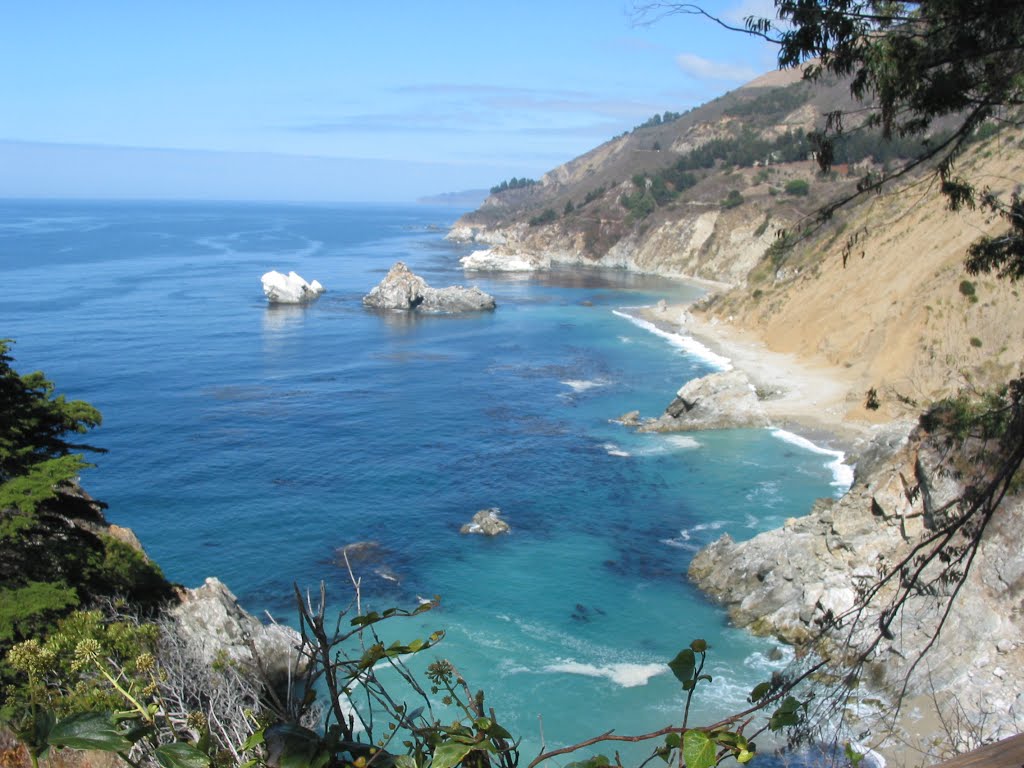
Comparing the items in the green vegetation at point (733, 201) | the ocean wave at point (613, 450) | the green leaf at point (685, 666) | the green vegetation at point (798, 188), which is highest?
the green vegetation at point (798, 188)

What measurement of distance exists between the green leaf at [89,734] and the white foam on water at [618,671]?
19.3 m

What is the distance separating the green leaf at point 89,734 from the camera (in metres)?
2.48

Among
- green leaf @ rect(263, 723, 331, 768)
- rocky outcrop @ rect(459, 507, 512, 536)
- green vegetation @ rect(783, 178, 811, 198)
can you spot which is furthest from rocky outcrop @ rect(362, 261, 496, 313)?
green leaf @ rect(263, 723, 331, 768)

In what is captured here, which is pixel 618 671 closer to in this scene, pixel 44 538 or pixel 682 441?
pixel 44 538

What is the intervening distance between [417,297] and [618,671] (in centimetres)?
6539

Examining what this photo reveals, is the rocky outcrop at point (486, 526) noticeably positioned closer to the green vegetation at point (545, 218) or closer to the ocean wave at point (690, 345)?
the ocean wave at point (690, 345)

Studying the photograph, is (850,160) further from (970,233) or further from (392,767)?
(392,767)

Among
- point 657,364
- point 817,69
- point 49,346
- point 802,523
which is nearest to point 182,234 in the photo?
point 49,346

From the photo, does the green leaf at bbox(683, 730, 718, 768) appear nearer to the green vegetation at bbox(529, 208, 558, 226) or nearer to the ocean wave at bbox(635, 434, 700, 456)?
the ocean wave at bbox(635, 434, 700, 456)

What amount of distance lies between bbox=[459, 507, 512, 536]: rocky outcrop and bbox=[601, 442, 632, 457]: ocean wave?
943 centimetres

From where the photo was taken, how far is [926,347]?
1642 inches

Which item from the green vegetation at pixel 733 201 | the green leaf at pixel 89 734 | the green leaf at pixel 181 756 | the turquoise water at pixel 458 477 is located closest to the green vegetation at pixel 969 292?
the turquoise water at pixel 458 477

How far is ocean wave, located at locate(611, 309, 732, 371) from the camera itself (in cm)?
5640

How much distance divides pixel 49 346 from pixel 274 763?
62152 mm
